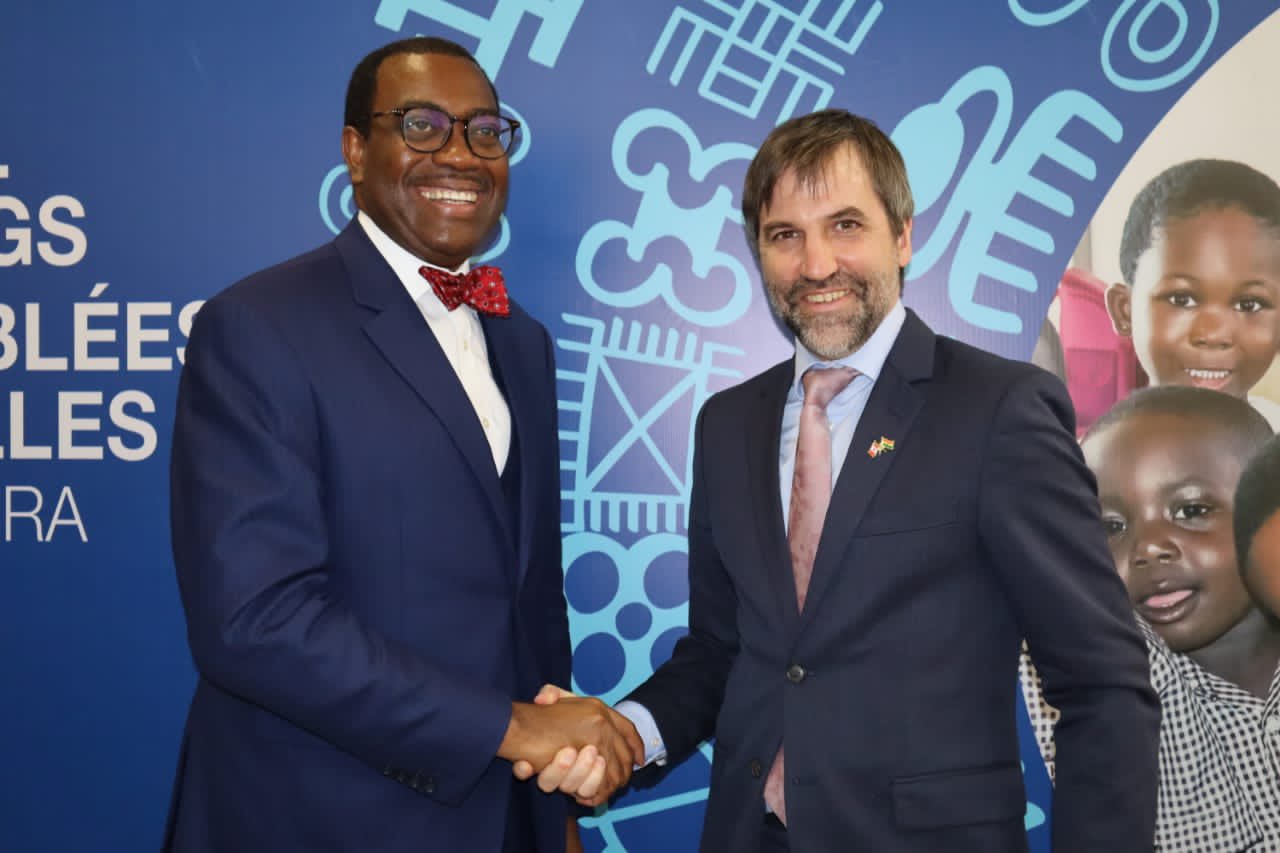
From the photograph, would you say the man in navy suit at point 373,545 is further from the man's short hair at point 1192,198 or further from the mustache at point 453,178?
the man's short hair at point 1192,198

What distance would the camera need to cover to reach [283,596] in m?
1.81

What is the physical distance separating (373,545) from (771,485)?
76 cm

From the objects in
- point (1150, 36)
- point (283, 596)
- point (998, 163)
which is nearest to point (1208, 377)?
point (998, 163)

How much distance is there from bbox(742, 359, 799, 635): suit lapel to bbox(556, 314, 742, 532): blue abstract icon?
705mm

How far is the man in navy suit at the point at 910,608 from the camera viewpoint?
176 cm

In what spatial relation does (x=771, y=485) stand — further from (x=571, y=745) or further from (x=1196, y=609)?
(x=1196, y=609)

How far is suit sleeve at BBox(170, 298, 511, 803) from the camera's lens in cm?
180

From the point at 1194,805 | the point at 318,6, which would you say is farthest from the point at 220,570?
the point at 1194,805

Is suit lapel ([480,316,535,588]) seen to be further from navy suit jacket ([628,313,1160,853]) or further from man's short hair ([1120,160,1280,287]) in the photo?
man's short hair ([1120,160,1280,287])

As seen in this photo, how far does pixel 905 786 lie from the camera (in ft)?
5.80

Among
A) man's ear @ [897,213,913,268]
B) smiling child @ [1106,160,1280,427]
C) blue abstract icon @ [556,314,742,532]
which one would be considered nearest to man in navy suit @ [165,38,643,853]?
blue abstract icon @ [556,314,742,532]

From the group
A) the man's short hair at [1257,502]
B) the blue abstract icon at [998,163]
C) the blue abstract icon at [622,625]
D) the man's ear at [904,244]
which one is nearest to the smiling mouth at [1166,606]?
the man's short hair at [1257,502]

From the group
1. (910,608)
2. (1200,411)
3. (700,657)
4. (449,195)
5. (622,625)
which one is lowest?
(622,625)

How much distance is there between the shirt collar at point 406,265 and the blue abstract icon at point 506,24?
925mm
